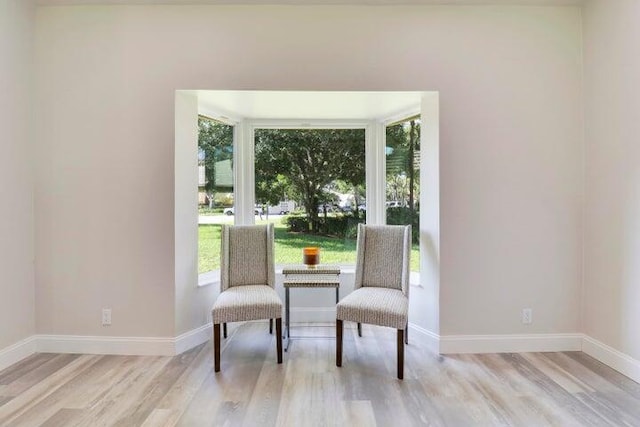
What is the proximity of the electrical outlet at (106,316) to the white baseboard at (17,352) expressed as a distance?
1.82 ft

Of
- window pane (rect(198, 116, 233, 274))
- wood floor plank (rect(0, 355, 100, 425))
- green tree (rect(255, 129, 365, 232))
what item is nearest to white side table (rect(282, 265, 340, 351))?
window pane (rect(198, 116, 233, 274))

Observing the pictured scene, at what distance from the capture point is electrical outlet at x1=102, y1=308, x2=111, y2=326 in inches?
113

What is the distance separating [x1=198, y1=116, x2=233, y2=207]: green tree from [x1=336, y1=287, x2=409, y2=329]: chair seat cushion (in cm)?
171

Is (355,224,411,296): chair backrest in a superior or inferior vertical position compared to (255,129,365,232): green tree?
inferior

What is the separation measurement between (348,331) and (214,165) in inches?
→ 80.1

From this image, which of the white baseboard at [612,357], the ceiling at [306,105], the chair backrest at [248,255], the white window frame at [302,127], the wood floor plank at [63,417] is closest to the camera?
the wood floor plank at [63,417]

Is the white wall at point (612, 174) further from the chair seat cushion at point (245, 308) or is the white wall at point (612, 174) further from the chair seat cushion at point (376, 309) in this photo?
the chair seat cushion at point (245, 308)

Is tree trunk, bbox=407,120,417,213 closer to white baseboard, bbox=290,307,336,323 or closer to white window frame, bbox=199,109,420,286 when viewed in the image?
white window frame, bbox=199,109,420,286

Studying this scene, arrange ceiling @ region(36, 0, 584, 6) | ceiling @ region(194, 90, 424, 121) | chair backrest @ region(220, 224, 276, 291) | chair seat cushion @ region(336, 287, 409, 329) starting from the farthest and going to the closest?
1. chair backrest @ region(220, 224, 276, 291)
2. ceiling @ region(194, 90, 424, 121)
3. ceiling @ region(36, 0, 584, 6)
4. chair seat cushion @ region(336, 287, 409, 329)

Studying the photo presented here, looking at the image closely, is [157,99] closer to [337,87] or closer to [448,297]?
[337,87]

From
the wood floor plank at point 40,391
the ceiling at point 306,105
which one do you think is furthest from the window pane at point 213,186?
the wood floor plank at point 40,391

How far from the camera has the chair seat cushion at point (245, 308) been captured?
2652 mm

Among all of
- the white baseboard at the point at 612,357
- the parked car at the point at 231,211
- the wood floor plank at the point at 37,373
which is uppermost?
the parked car at the point at 231,211

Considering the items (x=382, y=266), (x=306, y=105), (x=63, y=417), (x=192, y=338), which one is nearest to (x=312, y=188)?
(x=306, y=105)
